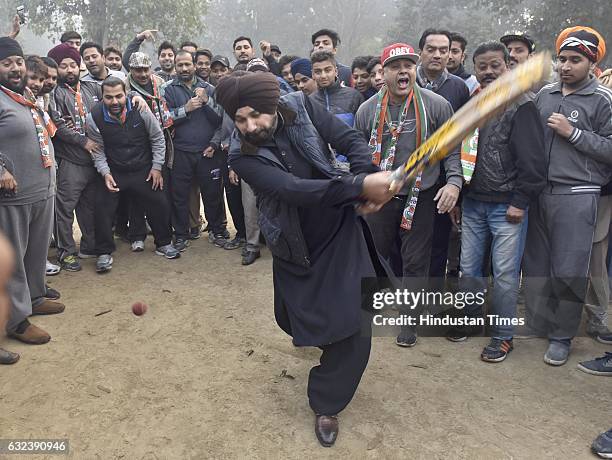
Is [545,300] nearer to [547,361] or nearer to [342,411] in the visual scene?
[547,361]

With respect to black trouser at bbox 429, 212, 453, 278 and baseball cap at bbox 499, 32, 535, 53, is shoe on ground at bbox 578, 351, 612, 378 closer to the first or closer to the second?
black trouser at bbox 429, 212, 453, 278

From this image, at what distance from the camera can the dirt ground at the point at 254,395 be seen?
9.62ft

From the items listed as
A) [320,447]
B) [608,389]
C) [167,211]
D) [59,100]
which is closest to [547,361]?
[608,389]

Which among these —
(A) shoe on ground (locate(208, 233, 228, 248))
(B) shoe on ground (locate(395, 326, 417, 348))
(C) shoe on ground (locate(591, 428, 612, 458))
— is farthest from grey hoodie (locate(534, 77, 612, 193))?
(A) shoe on ground (locate(208, 233, 228, 248))

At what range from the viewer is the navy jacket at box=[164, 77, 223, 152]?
6180 millimetres

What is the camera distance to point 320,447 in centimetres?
293

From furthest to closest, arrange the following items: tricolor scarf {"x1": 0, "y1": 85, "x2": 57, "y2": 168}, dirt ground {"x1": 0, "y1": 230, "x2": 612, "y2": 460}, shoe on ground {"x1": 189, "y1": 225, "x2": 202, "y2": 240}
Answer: shoe on ground {"x1": 189, "y1": 225, "x2": 202, "y2": 240} < tricolor scarf {"x1": 0, "y1": 85, "x2": 57, "y2": 168} < dirt ground {"x1": 0, "y1": 230, "x2": 612, "y2": 460}

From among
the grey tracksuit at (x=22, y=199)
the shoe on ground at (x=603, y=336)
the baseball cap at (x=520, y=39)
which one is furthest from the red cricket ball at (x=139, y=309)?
the baseball cap at (x=520, y=39)

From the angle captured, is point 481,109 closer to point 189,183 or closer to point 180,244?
point 189,183

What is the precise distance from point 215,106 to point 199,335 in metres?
3.15

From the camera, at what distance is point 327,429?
9.77 ft

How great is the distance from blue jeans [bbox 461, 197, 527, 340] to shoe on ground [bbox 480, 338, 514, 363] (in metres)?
0.05

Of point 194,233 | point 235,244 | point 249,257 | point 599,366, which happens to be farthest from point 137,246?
point 599,366

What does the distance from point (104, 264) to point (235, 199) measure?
70.9 inches
